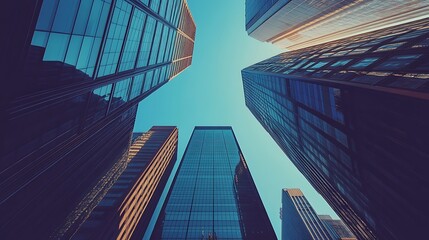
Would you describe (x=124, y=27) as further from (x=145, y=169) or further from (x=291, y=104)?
(x=145, y=169)

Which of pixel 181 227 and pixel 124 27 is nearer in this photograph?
pixel 124 27

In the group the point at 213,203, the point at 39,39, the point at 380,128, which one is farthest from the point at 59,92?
the point at 213,203

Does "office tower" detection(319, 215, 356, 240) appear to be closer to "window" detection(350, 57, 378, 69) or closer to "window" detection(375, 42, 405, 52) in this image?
"window" detection(375, 42, 405, 52)

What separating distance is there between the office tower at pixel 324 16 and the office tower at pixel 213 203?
58917 millimetres

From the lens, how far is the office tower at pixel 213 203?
176 ft

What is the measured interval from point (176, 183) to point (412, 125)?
256 feet

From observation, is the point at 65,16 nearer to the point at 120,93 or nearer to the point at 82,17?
the point at 82,17

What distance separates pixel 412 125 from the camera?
13.7m

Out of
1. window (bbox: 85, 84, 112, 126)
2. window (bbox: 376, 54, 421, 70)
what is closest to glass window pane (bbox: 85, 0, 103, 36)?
window (bbox: 85, 84, 112, 126)

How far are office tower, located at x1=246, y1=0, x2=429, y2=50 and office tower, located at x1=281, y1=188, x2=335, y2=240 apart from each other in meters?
101

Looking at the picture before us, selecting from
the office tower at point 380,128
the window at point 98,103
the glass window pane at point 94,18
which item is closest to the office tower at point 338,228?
the office tower at point 380,128

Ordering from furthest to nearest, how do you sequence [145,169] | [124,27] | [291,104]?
[145,169]
[291,104]
[124,27]

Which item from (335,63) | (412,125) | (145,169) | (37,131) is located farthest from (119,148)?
(412,125)

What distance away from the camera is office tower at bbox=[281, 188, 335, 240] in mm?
118500
